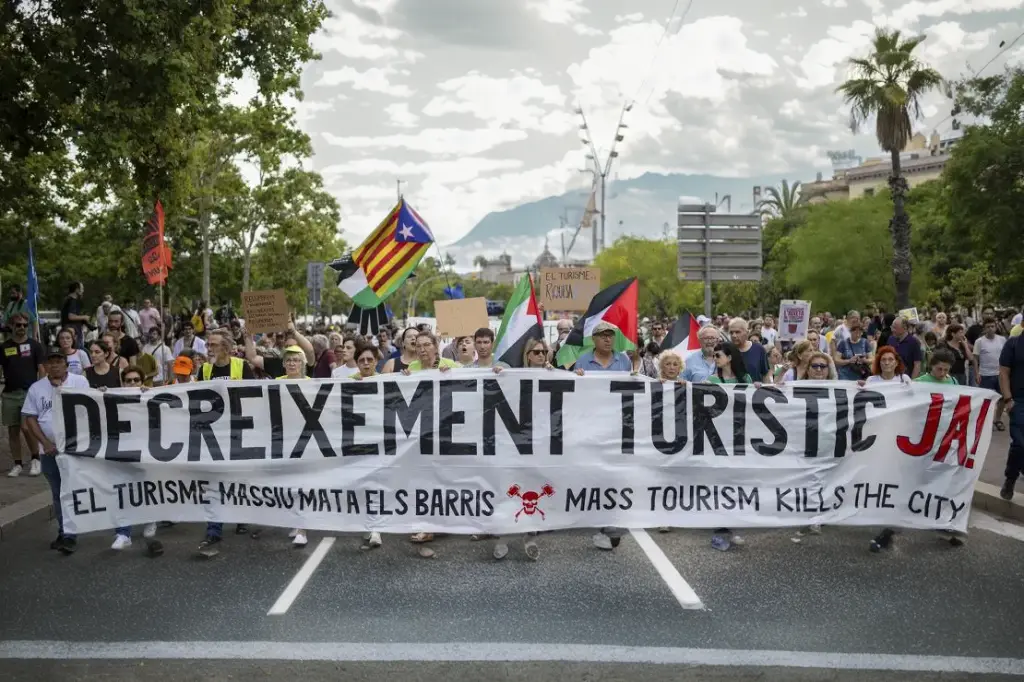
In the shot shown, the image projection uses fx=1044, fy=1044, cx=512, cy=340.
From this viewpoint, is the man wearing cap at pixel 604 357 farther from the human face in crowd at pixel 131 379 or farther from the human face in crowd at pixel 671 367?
the human face in crowd at pixel 131 379

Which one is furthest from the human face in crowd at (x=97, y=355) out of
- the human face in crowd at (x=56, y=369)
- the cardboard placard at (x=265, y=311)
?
the cardboard placard at (x=265, y=311)

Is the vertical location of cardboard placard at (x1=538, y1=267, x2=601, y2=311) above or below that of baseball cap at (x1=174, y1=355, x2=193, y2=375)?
above

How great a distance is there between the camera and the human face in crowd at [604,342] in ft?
28.1

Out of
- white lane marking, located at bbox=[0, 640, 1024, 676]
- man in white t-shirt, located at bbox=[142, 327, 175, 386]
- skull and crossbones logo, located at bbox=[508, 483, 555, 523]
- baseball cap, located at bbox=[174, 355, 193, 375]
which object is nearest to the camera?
white lane marking, located at bbox=[0, 640, 1024, 676]

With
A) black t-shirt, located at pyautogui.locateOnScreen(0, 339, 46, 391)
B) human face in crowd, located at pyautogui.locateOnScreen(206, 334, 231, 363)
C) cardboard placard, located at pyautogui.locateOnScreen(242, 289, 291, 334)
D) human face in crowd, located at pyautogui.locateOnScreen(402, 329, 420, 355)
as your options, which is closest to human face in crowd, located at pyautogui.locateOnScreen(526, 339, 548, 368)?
human face in crowd, located at pyautogui.locateOnScreen(402, 329, 420, 355)

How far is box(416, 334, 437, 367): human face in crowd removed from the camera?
9.18 meters

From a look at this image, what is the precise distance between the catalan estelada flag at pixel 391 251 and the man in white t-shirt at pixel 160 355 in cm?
302

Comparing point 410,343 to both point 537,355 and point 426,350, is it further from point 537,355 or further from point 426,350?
point 537,355

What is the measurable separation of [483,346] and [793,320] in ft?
43.5

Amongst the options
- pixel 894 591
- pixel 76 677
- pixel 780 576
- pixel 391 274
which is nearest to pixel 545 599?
pixel 780 576

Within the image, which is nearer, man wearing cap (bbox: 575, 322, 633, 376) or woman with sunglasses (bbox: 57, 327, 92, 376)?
man wearing cap (bbox: 575, 322, 633, 376)

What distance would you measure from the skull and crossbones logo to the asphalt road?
1.22 ft

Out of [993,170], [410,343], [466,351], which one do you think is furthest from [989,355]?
[993,170]

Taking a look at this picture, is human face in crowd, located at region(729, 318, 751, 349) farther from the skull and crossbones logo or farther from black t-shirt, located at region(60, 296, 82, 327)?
black t-shirt, located at region(60, 296, 82, 327)
